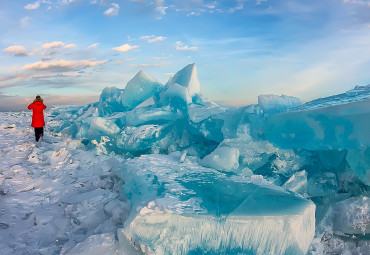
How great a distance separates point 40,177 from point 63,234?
1.60m

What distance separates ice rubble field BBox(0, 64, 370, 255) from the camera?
200 cm

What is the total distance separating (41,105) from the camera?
6.59 m

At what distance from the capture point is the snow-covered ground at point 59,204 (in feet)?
7.50

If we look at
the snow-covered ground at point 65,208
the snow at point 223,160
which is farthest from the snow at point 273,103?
the snow-covered ground at point 65,208

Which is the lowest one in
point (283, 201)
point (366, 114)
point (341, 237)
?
point (341, 237)

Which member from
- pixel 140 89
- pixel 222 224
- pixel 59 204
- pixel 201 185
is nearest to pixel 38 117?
pixel 140 89

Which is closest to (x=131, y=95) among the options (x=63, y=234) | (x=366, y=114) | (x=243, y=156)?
(x=243, y=156)

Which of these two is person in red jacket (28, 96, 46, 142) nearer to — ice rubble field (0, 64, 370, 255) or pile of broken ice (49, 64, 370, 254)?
ice rubble field (0, 64, 370, 255)

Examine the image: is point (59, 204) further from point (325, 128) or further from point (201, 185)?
point (325, 128)

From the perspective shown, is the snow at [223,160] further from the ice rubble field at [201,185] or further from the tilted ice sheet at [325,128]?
the tilted ice sheet at [325,128]

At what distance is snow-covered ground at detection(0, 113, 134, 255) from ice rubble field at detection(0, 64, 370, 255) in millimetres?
12

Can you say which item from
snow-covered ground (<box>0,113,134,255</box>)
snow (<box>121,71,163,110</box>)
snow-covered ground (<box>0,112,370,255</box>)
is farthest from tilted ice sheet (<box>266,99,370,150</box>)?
snow (<box>121,71,163,110</box>)

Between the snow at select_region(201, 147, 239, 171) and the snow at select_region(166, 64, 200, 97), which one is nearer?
the snow at select_region(201, 147, 239, 171)

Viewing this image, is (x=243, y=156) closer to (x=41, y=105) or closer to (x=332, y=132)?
(x=332, y=132)
